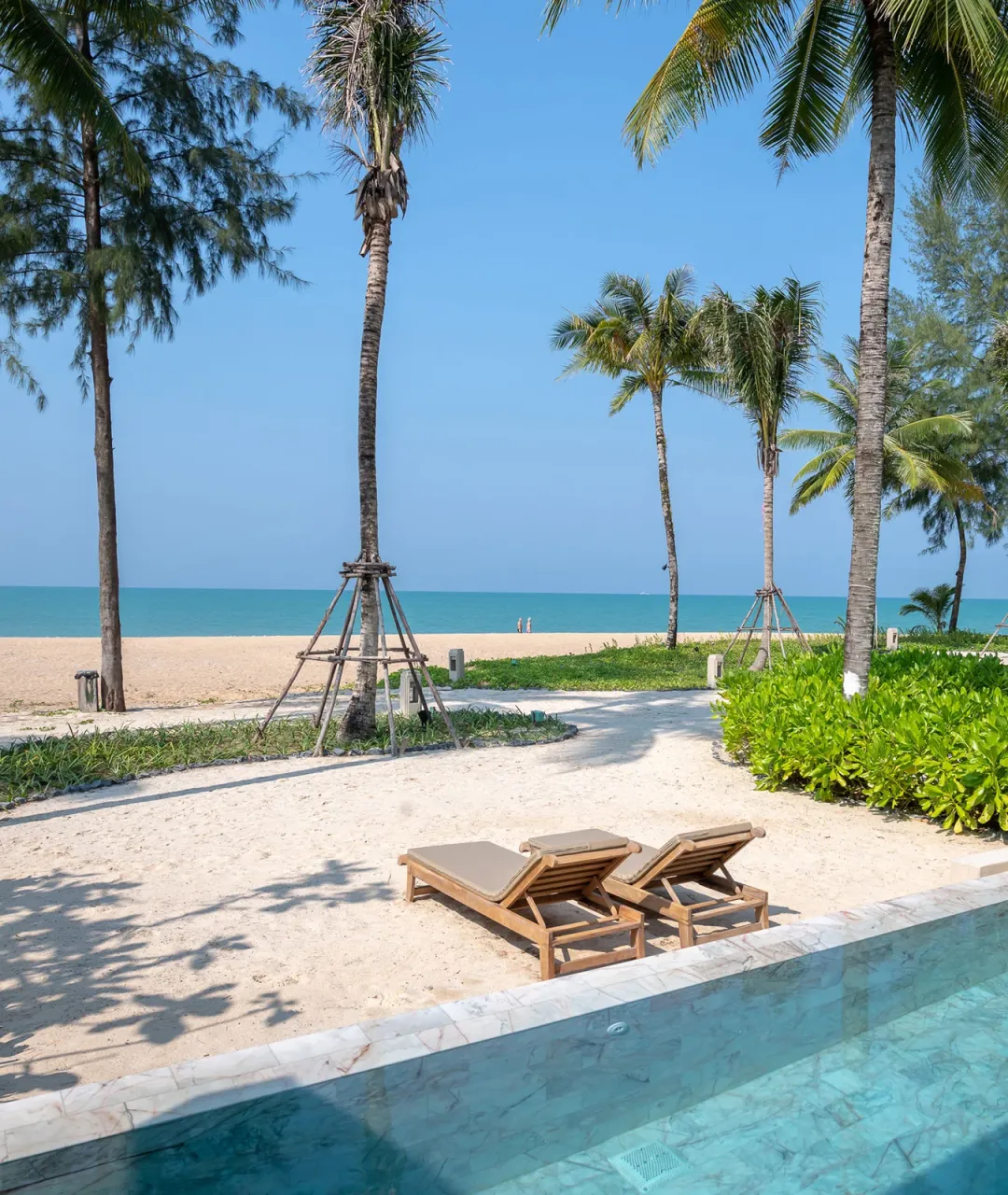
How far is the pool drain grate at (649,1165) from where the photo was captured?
2961mm

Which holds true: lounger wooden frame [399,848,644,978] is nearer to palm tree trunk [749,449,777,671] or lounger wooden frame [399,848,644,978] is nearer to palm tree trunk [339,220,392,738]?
palm tree trunk [339,220,392,738]

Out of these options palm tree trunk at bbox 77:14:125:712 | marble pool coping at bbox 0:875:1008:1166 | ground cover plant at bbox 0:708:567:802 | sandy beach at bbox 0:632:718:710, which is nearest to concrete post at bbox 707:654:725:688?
ground cover plant at bbox 0:708:567:802

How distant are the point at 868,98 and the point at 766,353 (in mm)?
7853

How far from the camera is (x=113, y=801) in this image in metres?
7.98

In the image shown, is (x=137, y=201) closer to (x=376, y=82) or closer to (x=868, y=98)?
(x=376, y=82)

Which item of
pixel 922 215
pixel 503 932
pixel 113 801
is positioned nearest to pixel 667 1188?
pixel 503 932

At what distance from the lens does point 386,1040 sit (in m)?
3.27

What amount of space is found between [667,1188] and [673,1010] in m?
0.85

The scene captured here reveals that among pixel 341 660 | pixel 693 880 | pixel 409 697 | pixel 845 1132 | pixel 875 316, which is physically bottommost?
pixel 845 1132

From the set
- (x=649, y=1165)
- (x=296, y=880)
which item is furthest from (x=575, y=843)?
(x=649, y=1165)

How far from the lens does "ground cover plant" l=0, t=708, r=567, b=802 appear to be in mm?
8695

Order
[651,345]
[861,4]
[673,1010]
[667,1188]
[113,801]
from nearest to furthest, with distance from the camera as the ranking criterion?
[667,1188], [673,1010], [113,801], [861,4], [651,345]

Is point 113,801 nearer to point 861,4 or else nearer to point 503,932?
point 503,932

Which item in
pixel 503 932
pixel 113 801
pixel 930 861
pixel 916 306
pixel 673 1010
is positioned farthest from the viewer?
pixel 916 306
